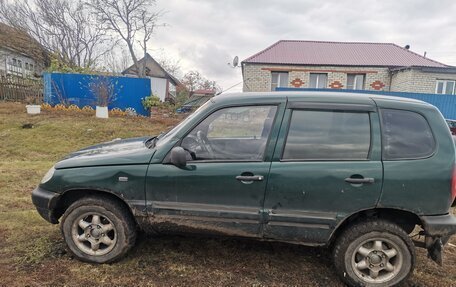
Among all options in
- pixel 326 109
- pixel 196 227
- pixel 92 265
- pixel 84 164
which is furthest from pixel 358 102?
pixel 92 265

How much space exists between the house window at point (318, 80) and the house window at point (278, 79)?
68.8 inches

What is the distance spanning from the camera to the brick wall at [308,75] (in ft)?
66.8

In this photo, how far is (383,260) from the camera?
9.11 feet

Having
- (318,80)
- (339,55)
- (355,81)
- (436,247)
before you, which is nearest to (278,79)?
(318,80)

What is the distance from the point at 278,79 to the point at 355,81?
5.19 meters

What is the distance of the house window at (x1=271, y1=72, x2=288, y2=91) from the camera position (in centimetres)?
2103

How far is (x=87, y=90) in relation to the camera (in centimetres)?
1512

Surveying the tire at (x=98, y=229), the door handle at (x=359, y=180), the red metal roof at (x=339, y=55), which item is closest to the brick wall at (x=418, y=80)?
the red metal roof at (x=339, y=55)

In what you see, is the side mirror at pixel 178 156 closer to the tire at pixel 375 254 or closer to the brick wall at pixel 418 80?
the tire at pixel 375 254

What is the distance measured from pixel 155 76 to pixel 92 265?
113 ft

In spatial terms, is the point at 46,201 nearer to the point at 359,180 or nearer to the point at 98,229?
the point at 98,229

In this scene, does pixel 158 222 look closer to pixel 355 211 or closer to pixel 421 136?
pixel 355 211

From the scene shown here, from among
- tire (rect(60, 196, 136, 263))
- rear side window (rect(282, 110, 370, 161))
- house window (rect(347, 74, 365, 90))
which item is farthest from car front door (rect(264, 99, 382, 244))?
house window (rect(347, 74, 365, 90))

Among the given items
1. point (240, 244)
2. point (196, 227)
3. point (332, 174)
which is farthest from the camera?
point (240, 244)
